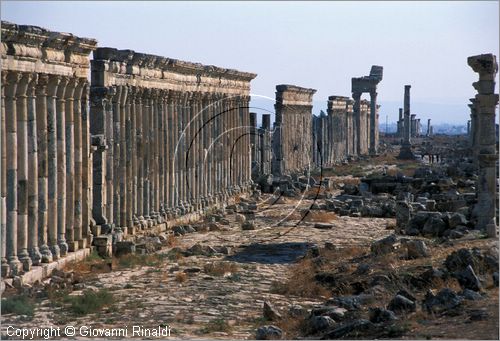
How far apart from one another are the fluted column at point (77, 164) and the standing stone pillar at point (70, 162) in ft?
0.68

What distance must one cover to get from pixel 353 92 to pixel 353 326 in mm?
68203

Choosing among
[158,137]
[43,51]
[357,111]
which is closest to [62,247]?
[43,51]

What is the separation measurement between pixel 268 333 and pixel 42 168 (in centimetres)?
796

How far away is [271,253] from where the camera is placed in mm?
27766

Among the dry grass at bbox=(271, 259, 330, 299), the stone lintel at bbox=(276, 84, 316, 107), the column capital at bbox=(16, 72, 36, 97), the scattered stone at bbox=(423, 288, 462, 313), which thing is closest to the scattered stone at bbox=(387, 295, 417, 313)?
the scattered stone at bbox=(423, 288, 462, 313)

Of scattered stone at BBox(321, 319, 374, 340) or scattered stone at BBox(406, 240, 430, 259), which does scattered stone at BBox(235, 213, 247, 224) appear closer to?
scattered stone at BBox(406, 240, 430, 259)

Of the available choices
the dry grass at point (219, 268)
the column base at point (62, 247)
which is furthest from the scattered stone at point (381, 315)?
the column base at point (62, 247)

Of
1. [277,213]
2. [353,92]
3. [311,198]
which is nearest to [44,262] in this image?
[277,213]

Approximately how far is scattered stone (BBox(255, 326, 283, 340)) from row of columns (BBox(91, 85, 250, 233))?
11264mm

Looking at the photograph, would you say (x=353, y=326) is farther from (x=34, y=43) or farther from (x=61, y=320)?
(x=34, y=43)

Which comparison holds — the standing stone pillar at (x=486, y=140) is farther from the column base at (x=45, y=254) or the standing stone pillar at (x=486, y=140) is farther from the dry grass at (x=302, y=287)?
the column base at (x=45, y=254)

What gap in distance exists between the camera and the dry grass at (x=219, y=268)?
2349 cm

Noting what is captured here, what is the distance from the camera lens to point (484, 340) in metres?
15.0

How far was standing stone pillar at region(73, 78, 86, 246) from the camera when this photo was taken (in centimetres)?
2508
